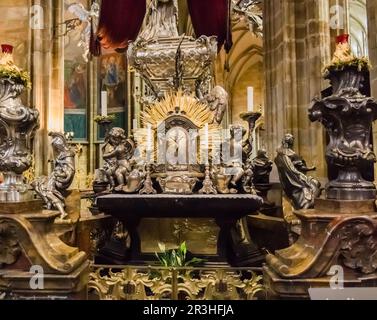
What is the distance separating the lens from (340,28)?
7207 millimetres

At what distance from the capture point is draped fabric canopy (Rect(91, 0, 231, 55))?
6637 millimetres

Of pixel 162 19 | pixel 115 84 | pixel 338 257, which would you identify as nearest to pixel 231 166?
pixel 338 257

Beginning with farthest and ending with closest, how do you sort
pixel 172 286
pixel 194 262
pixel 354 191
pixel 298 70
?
pixel 298 70 < pixel 194 262 < pixel 172 286 < pixel 354 191

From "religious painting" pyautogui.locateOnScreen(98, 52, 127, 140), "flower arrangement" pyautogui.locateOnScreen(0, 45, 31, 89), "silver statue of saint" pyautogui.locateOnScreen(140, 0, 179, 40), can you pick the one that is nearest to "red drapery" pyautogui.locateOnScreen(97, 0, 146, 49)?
"silver statue of saint" pyautogui.locateOnScreen(140, 0, 179, 40)

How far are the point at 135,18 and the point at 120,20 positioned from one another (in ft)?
0.84

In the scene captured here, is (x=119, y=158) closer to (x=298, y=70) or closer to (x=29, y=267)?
(x=29, y=267)

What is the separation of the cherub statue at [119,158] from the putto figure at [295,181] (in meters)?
1.91

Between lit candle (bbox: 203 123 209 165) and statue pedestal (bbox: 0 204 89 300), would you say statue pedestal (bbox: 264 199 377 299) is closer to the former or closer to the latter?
statue pedestal (bbox: 0 204 89 300)

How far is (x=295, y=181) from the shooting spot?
4.52m

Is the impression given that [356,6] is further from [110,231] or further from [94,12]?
[110,231]

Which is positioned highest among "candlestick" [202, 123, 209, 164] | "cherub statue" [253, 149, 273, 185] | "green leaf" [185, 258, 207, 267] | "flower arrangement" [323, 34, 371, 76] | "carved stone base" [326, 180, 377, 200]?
"flower arrangement" [323, 34, 371, 76]

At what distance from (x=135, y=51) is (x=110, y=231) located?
2662 millimetres

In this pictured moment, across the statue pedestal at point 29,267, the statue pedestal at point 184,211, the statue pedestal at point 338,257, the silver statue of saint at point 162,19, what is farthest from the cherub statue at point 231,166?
the statue pedestal at point 29,267

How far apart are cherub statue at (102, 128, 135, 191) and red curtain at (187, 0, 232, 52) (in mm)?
2515
